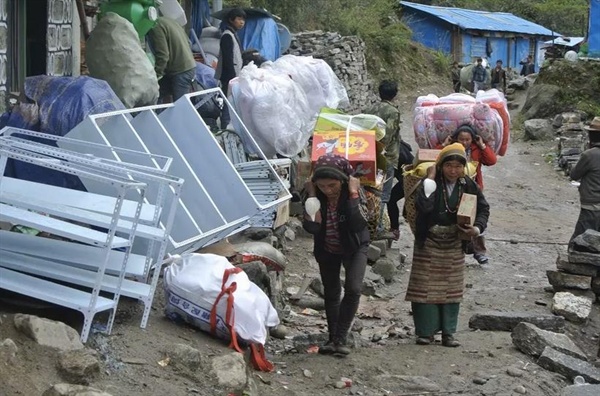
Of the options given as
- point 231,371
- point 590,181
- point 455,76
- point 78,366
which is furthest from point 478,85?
point 78,366

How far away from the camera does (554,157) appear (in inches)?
791

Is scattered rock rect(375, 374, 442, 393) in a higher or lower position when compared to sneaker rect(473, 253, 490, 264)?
higher

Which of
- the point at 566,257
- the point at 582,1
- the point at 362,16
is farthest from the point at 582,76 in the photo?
the point at 582,1

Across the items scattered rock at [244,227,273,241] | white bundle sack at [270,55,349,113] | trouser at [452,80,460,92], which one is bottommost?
trouser at [452,80,460,92]

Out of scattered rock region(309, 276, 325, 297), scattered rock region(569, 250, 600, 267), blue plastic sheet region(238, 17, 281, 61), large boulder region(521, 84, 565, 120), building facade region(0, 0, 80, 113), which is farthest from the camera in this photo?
large boulder region(521, 84, 565, 120)

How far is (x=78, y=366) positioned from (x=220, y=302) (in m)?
1.39

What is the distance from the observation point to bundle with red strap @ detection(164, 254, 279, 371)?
5.89 meters

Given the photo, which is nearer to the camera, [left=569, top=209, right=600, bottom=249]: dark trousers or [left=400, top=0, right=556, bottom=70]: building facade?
[left=569, top=209, right=600, bottom=249]: dark trousers

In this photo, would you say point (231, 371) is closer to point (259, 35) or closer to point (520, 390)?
point (520, 390)

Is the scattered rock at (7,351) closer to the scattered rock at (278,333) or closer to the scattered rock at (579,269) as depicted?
the scattered rock at (278,333)

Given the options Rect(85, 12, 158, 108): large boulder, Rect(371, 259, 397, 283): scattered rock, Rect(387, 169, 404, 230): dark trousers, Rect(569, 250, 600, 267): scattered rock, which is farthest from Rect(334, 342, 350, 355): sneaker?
Rect(387, 169, 404, 230): dark trousers

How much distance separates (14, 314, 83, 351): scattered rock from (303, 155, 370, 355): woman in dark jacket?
80.6 inches

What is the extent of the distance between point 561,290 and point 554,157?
11.1m

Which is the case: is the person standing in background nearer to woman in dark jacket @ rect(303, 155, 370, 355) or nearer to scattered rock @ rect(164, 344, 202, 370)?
woman in dark jacket @ rect(303, 155, 370, 355)
